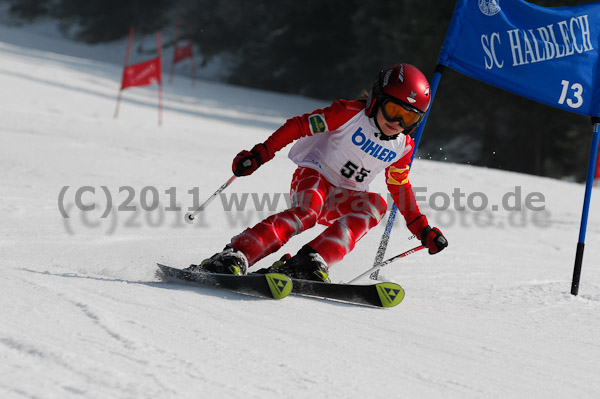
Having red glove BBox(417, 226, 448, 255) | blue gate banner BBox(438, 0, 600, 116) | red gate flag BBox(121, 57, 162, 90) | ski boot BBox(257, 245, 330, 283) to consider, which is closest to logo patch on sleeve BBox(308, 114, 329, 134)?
ski boot BBox(257, 245, 330, 283)

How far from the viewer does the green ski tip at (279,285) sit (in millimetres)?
3072

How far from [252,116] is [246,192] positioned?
9282 millimetres

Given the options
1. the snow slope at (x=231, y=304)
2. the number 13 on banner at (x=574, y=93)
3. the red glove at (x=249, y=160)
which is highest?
the number 13 on banner at (x=574, y=93)

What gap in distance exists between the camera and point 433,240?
3.69 m

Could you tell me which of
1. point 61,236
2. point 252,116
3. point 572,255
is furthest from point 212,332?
point 252,116

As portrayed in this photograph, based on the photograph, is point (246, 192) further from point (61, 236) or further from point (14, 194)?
point (61, 236)

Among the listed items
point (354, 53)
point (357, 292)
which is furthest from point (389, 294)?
point (354, 53)

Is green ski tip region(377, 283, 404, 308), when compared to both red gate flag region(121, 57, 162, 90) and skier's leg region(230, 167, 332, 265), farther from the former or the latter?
red gate flag region(121, 57, 162, 90)

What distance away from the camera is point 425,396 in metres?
2.22

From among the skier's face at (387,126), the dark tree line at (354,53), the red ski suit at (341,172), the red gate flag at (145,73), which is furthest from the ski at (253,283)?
the dark tree line at (354,53)

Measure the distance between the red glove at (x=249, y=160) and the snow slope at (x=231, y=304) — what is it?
0.65 m

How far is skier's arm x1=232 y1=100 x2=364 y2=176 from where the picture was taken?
3557 millimetres

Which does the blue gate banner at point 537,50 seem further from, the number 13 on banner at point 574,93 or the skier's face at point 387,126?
the skier's face at point 387,126

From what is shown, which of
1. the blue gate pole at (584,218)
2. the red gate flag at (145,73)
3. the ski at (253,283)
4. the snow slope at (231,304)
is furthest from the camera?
the red gate flag at (145,73)
